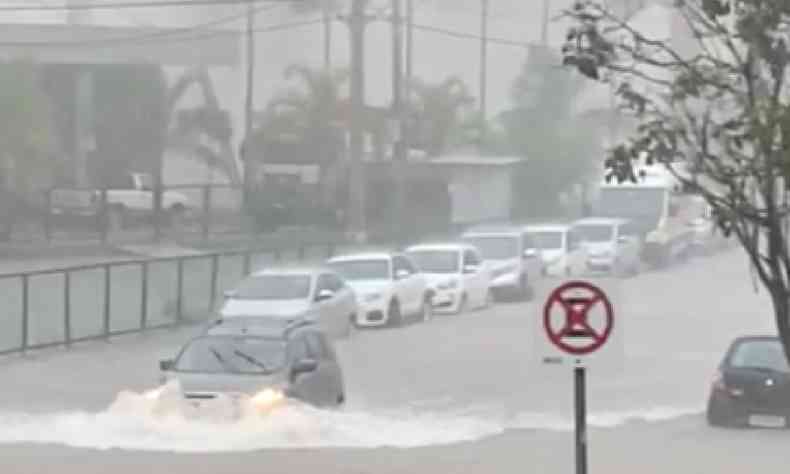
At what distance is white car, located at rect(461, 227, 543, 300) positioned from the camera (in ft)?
113

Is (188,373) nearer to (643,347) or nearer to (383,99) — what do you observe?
(643,347)

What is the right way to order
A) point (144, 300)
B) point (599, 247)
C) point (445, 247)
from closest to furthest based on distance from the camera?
1. point (144, 300)
2. point (445, 247)
3. point (599, 247)

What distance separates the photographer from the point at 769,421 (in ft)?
65.0

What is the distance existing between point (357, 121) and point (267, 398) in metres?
24.5

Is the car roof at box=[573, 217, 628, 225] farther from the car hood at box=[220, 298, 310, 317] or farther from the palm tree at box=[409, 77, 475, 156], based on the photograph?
the car hood at box=[220, 298, 310, 317]

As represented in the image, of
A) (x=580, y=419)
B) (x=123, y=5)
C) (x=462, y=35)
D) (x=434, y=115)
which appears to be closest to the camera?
(x=580, y=419)

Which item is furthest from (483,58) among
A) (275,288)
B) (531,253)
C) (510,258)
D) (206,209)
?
(275,288)

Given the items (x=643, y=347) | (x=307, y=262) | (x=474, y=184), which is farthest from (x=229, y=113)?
(x=643, y=347)

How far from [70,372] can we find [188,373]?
7.87 meters

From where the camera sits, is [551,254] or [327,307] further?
[551,254]

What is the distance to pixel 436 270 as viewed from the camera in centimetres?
3384

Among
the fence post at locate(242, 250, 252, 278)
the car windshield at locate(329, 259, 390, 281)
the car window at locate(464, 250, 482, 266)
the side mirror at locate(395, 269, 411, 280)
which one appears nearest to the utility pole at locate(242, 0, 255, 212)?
the fence post at locate(242, 250, 252, 278)

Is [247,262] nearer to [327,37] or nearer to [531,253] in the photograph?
[531,253]

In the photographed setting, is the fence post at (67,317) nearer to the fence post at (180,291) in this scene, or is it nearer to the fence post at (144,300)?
the fence post at (144,300)
